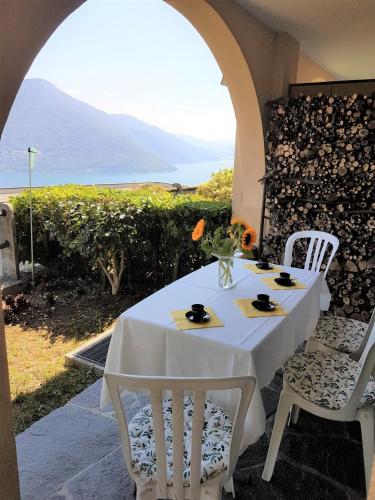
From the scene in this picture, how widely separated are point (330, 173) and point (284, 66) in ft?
4.38

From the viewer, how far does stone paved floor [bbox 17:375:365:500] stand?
1.77 metres

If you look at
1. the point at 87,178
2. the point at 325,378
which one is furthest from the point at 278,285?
the point at 87,178

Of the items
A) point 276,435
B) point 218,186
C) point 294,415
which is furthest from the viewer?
point 218,186

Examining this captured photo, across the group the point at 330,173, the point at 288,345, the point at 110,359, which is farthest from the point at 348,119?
the point at 110,359

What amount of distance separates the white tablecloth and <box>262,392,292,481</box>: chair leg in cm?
16

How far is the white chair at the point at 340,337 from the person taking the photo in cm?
227

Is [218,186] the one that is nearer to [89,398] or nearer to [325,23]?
[325,23]

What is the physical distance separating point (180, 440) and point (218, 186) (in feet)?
17.0

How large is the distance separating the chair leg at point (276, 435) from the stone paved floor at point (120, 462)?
0.21ft

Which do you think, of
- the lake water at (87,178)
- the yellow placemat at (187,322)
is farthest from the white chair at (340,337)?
the lake water at (87,178)

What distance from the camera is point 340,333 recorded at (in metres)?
2.41

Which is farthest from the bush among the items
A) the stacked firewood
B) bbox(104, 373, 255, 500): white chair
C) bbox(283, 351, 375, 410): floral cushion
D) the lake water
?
bbox(104, 373, 255, 500): white chair

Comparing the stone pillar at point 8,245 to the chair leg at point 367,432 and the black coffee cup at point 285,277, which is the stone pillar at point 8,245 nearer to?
the black coffee cup at point 285,277

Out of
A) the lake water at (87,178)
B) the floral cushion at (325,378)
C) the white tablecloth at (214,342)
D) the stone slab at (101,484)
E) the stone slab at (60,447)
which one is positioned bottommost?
the stone slab at (60,447)
